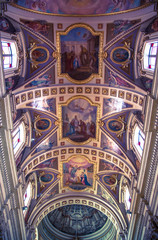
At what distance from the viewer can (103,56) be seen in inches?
596

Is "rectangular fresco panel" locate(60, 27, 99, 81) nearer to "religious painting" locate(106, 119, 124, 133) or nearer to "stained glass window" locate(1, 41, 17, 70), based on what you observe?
"stained glass window" locate(1, 41, 17, 70)

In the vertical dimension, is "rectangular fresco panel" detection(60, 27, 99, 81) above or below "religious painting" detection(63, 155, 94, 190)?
above

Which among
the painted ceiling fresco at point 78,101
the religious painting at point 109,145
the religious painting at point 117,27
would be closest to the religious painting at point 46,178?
the painted ceiling fresco at point 78,101

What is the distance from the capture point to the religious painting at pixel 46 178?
20609 mm

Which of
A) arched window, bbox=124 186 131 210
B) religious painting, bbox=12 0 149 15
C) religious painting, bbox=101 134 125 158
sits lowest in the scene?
arched window, bbox=124 186 131 210

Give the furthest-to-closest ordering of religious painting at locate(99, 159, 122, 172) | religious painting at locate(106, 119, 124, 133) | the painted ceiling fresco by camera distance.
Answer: religious painting at locate(99, 159, 122, 172) → religious painting at locate(106, 119, 124, 133) → the painted ceiling fresco

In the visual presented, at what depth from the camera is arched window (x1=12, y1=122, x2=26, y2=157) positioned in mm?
15812

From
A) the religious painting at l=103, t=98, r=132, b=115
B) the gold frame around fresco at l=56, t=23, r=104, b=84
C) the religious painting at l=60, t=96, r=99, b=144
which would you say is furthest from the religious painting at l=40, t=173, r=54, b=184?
the gold frame around fresco at l=56, t=23, r=104, b=84

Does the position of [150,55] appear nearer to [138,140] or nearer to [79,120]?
[138,140]

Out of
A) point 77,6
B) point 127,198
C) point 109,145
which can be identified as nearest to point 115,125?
point 109,145

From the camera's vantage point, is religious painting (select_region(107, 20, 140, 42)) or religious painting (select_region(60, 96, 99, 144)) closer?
religious painting (select_region(107, 20, 140, 42))

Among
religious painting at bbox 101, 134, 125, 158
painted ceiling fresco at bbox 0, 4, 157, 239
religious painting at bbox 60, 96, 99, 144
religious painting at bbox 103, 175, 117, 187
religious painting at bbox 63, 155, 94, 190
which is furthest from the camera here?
religious painting at bbox 63, 155, 94, 190

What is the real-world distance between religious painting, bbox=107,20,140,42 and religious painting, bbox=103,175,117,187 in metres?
12.5

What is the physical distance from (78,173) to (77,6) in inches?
601
